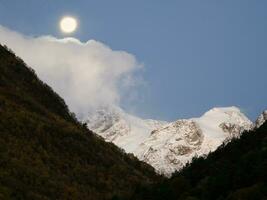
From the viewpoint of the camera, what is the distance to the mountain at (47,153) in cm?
4712

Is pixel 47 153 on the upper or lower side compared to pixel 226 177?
upper

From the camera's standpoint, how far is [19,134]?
54750 mm

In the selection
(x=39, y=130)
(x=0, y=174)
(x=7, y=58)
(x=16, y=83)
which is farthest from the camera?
(x=7, y=58)

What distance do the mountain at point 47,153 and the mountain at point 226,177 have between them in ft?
26.5

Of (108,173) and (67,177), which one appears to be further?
(108,173)

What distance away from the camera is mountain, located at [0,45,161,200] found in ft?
155

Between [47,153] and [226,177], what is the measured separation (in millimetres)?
27890

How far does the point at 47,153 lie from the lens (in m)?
54.8

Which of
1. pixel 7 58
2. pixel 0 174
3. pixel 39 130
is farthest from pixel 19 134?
pixel 7 58

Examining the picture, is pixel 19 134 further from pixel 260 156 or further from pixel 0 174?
pixel 260 156

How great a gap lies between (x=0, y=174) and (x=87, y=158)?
593 inches

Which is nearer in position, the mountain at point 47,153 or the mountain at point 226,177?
the mountain at point 226,177

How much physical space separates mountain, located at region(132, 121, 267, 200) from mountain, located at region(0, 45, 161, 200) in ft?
26.5

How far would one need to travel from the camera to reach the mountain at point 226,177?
27016 millimetres
